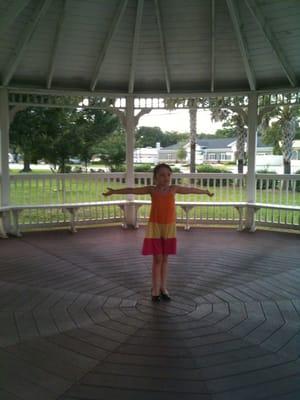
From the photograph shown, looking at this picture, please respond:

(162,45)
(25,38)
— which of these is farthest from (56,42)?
(162,45)

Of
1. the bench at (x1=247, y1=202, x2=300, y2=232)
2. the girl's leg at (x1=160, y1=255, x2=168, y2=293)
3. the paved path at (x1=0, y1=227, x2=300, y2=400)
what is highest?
the bench at (x1=247, y1=202, x2=300, y2=232)

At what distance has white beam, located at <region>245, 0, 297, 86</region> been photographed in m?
5.79

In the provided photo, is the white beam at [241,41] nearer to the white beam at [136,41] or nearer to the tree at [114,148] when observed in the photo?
the white beam at [136,41]

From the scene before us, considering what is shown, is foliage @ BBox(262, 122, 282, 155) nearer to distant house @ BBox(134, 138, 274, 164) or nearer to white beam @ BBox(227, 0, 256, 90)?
distant house @ BBox(134, 138, 274, 164)

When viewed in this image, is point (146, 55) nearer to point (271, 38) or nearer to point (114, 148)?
point (271, 38)

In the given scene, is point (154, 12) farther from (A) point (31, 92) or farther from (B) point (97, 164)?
(B) point (97, 164)

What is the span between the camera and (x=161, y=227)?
3.85 m

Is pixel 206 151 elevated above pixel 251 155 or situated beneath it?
elevated above

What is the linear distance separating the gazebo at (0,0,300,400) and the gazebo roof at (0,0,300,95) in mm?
24

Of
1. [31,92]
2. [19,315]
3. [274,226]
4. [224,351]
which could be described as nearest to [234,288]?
[224,351]

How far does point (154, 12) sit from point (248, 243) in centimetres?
410

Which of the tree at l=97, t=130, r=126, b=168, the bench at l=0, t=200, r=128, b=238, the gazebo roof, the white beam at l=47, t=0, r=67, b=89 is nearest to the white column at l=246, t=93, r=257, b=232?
the gazebo roof

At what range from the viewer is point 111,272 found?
4.89 metres

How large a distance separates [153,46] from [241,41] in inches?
61.6
